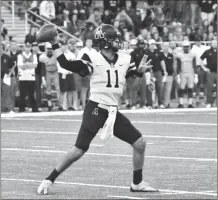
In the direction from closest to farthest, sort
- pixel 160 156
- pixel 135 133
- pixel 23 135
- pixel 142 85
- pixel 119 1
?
pixel 135 133, pixel 160 156, pixel 23 135, pixel 142 85, pixel 119 1

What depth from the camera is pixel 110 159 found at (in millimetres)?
15406

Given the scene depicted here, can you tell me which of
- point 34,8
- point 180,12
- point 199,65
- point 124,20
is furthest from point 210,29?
point 34,8

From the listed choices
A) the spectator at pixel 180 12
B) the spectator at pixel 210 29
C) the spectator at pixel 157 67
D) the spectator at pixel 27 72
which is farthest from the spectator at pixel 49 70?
the spectator at pixel 180 12

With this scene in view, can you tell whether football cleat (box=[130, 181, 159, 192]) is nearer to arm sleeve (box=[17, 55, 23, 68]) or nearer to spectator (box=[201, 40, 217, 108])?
arm sleeve (box=[17, 55, 23, 68])

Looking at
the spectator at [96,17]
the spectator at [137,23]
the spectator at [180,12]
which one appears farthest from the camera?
the spectator at [180,12]

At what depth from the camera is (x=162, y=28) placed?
32906 millimetres

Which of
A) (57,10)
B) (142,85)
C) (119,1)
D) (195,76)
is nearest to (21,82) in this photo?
(142,85)

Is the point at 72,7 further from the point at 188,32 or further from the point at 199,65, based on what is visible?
the point at 199,65

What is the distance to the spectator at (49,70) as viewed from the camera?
2577cm

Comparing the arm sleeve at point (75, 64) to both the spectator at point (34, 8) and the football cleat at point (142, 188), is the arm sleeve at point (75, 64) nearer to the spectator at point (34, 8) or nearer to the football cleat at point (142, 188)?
the football cleat at point (142, 188)

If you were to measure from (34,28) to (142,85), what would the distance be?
3.91m

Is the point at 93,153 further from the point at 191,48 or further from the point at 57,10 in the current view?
the point at 57,10

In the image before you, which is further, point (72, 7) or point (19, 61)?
point (72, 7)

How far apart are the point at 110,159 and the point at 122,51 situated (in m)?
10.9
